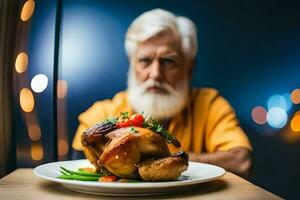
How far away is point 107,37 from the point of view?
175cm

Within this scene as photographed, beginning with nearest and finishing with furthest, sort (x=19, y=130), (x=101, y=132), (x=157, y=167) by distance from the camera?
(x=157, y=167) < (x=101, y=132) < (x=19, y=130)

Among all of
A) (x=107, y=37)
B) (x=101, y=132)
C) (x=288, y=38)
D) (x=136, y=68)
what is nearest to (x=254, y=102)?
(x=288, y=38)

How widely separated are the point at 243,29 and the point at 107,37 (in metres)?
0.52

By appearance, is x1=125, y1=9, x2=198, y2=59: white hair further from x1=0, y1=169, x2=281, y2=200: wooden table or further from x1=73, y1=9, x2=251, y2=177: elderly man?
x1=0, y1=169, x2=281, y2=200: wooden table

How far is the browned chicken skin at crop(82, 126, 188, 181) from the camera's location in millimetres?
912

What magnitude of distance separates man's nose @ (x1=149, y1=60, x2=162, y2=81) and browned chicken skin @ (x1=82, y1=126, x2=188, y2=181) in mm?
737

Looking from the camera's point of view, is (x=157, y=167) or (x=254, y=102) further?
(x=254, y=102)

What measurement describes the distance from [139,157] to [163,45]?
85 cm

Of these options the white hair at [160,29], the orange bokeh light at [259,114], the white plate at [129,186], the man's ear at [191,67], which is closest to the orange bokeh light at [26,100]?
the white hair at [160,29]

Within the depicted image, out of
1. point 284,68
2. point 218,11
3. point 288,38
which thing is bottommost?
point 284,68

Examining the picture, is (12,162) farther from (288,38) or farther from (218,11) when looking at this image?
(288,38)

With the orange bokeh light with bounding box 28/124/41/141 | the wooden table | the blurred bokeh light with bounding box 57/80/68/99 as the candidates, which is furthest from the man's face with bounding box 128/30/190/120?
the wooden table

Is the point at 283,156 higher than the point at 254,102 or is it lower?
lower

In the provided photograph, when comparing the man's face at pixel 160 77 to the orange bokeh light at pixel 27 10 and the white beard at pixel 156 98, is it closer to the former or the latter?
the white beard at pixel 156 98
